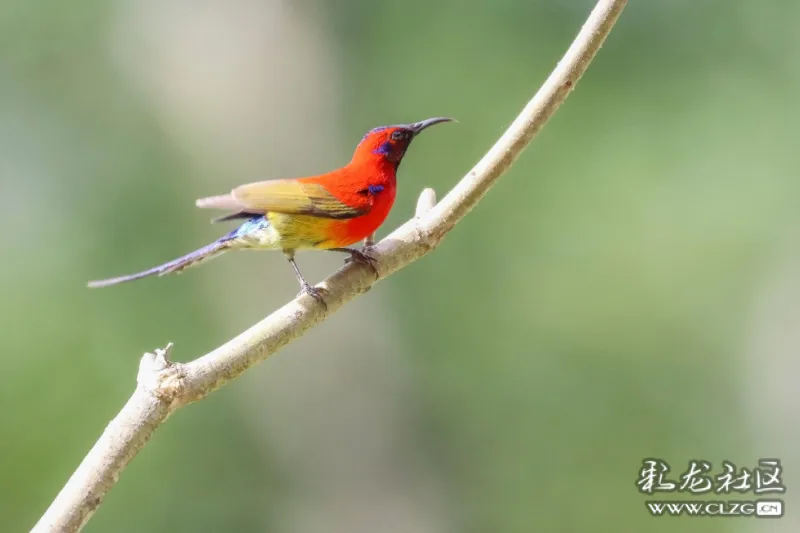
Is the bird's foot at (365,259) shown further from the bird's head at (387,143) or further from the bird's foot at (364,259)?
Result: the bird's head at (387,143)

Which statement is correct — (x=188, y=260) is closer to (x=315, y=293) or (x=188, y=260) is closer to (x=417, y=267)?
(x=315, y=293)

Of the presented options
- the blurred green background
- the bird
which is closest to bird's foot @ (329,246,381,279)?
the bird

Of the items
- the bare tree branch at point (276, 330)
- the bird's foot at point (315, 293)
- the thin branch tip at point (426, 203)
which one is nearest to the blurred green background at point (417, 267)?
the thin branch tip at point (426, 203)

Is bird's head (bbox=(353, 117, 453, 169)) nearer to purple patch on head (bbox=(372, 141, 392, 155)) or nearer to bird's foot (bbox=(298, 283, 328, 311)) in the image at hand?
purple patch on head (bbox=(372, 141, 392, 155))

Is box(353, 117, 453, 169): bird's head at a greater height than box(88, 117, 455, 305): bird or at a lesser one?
greater

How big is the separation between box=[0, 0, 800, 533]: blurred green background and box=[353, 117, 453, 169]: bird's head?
1.59 metres

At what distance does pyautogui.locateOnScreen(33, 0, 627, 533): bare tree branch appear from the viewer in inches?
36.5

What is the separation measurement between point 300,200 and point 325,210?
0.04 m

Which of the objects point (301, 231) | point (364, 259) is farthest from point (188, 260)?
point (364, 259)

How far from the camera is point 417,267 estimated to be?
11.8 feet

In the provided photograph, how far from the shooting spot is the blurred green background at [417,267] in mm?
3125

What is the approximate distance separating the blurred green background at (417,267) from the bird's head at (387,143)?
62.4 inches

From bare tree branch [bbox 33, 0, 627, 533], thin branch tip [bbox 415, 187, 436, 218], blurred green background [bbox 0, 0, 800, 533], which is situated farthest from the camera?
blurred green background [bbox 0, 0, 800, 533]

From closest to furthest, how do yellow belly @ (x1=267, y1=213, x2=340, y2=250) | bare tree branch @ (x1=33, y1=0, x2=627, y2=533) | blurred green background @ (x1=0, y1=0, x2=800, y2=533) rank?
bare tree branch @ (x1=33, y1=0, x2=627, y2=533) → yellow belly @ (x1=267, y1=213, x2=340, y2=250) → blurred green background @ (x1=0, y1=0, x2=800, y2=533)
